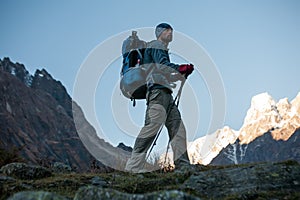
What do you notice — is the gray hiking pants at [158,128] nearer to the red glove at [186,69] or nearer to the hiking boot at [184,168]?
the hiking boot at [184,168]

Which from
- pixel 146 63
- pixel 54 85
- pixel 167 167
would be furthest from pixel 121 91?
pixel 54 85

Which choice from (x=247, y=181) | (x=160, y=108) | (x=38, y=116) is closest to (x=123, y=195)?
(x=247, y=181)

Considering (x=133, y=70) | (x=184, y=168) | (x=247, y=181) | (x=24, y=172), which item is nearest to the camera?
(x=247, y=181)

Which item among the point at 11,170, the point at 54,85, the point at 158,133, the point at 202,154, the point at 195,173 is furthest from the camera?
the point at 54,85

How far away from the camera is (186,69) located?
7.82 metres

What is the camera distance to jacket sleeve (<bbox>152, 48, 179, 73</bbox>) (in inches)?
314

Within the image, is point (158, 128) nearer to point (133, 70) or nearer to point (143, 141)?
point (143, 141)

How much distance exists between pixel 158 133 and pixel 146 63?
138 cm

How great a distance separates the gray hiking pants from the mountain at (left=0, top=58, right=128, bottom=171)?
231 feet

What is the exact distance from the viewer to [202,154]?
9.07m

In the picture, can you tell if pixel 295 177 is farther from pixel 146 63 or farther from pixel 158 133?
pixel 146 63

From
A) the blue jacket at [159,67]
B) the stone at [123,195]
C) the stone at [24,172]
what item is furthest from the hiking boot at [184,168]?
the stone at [123,195]

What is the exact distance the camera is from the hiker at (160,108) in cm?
792

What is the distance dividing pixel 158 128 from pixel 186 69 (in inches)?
49.1
